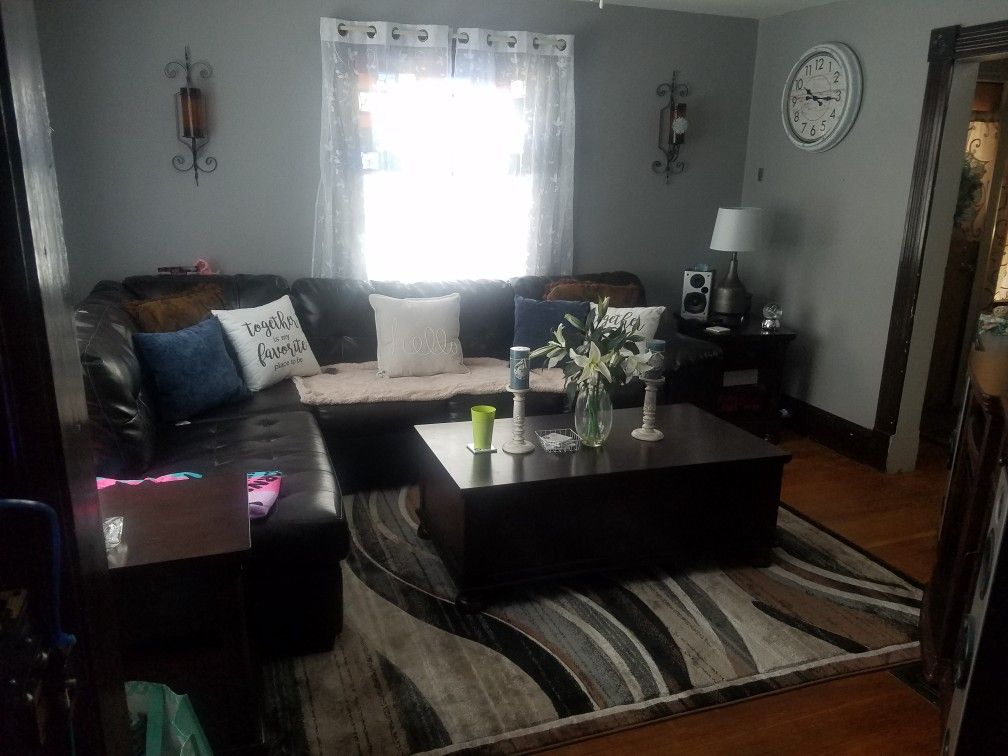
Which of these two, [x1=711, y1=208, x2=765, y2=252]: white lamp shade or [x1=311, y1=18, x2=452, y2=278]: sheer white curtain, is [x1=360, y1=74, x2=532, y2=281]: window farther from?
[x1=711, y1=208, x2=765, y2=252]: white lamp shade

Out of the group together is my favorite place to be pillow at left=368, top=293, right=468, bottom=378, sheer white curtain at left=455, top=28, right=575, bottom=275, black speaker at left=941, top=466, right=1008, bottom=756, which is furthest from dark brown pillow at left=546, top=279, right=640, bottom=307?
black speaker at left=941, top=466, right=1008, bottom=756

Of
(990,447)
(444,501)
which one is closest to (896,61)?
(990,447)

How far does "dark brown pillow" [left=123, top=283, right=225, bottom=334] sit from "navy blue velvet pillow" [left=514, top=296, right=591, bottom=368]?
146 cm

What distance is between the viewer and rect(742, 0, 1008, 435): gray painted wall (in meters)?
3.51

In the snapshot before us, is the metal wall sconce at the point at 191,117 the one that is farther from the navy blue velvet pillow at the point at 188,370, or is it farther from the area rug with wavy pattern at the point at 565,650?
the area rug with wavy pattern at the point at 565,650

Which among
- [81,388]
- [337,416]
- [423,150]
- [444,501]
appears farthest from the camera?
[423,150]

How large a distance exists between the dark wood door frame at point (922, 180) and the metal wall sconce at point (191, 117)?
11.0ft

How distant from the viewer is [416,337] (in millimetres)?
3562

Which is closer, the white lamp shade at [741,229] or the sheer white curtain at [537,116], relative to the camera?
the sheer white curtain at [537,116]

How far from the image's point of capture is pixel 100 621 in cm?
83

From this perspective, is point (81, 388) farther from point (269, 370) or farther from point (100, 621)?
point (269, 370)

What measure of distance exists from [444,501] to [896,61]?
300cm

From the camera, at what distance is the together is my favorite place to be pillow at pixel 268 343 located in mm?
3281

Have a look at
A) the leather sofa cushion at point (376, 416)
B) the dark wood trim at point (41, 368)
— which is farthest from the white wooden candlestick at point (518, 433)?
the dark wood trim at point (41, 368)
